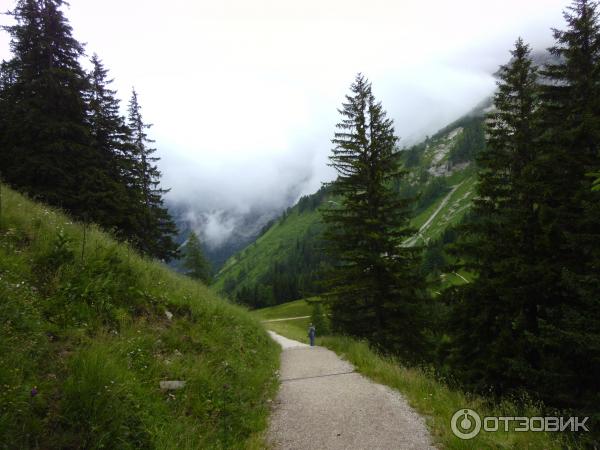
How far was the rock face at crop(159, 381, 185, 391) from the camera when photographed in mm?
5141

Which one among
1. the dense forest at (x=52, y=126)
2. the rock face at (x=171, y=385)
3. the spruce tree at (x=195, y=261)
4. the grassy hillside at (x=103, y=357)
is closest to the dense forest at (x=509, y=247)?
the grassy hillside at (x=103, y=357)

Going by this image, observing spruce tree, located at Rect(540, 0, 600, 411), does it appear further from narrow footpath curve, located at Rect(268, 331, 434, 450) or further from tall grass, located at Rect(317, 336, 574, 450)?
narrow footpath curve, located at Rect(268, 331, 434, 450)

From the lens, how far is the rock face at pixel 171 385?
202 inches

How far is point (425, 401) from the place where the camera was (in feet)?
21.7

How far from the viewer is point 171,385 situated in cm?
527

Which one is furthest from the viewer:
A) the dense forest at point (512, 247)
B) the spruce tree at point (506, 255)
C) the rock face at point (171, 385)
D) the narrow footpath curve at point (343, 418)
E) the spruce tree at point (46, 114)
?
the spruce tree at point (46, 114)

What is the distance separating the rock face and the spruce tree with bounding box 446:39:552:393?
35.7 feet

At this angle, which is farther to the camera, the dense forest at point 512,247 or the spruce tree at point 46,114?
the spruce tree at point 46,114

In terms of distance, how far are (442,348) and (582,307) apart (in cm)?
641

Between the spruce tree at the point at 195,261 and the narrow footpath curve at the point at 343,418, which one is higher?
the spruce tree at the point at 195,261

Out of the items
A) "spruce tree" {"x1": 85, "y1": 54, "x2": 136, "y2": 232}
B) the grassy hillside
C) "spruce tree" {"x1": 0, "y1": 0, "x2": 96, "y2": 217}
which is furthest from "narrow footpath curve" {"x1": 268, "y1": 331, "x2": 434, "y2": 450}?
"spruce tree" {"x1": 0, "y1": 0, "x2": 96, "y2": 217}

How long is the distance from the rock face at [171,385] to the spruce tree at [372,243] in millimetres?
10972

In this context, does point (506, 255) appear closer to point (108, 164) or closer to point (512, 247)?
point (512, 247)

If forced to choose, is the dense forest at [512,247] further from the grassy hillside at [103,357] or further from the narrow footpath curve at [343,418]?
the grassy hillside at [103,357]
